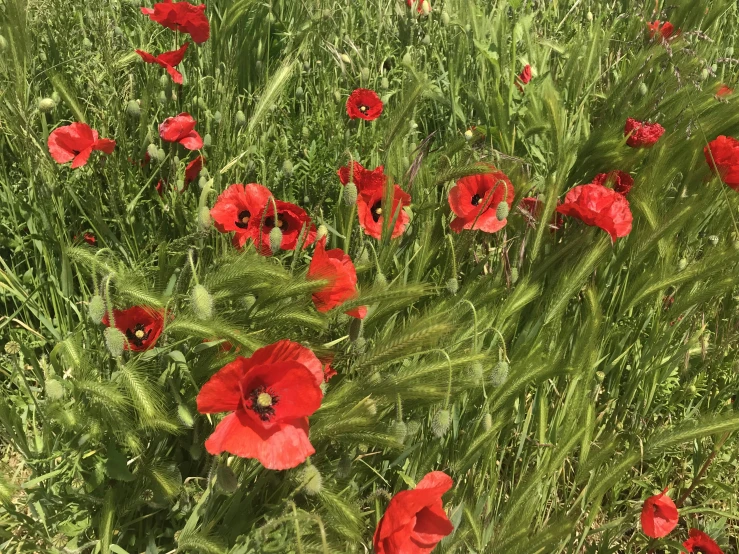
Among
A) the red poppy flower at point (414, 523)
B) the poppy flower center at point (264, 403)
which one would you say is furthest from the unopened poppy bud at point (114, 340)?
the red poppy flower at point (414, 523)

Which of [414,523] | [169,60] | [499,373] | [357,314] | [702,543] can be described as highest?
[169,60]

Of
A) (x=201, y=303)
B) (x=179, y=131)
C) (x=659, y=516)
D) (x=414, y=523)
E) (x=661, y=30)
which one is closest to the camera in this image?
(x=201, y=303)

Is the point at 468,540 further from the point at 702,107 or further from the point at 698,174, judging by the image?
the point at 702,107

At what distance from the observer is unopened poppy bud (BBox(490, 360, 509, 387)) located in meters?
1.44

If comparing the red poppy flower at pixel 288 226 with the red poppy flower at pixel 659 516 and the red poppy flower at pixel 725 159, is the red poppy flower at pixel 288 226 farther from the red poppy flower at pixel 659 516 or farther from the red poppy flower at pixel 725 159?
the red poppy flower at pixel 725 159

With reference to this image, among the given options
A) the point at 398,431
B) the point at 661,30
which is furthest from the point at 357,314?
the point at 661,30

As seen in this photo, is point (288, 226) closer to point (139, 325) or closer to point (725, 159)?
point (139, 325)

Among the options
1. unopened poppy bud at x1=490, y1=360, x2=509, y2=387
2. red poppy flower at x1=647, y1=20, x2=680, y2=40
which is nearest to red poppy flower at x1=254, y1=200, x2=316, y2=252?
unopened poppy bud at x1=490, y1=360, x2=509, y2=387

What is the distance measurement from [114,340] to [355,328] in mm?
472

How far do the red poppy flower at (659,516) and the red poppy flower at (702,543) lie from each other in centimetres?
9

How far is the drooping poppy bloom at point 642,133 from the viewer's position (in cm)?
207

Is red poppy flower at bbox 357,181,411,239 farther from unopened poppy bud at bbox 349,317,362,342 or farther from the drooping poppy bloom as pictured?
the drooping poppy bloom

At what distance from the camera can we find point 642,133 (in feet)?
6.83

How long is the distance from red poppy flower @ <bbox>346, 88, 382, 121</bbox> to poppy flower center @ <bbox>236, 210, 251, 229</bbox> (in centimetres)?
60
